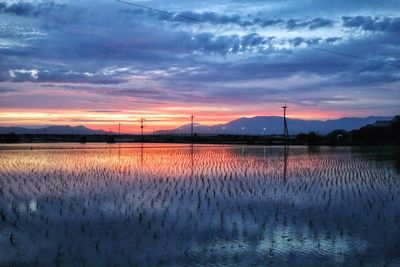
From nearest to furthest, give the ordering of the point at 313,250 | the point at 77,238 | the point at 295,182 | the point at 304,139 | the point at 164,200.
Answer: the point at 313,250 < the point at 77,238 < the point at 164,200 < the point at 295,182 < the point at 304,139

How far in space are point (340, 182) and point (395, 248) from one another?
8.45 m

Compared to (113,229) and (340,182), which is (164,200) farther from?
(340,182)

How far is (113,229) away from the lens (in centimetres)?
789

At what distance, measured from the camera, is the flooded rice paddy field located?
6.28m

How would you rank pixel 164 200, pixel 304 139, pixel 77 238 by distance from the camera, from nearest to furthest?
pixel 77 238
pixel 164 200
pixel 304 139

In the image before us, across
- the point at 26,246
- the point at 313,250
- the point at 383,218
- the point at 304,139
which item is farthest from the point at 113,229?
the point at 304,139

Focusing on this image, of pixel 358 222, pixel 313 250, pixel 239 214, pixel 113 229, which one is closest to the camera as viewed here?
pixel 313 250

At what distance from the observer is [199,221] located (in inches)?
339

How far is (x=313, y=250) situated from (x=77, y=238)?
3.83 m

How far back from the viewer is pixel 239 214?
9.31m

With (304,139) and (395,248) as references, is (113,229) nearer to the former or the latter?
(395,248)

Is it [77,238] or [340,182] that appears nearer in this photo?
[77,238]

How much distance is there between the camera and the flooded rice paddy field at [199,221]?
6.28 metres

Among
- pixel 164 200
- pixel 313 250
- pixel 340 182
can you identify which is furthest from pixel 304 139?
pixel 313 250
